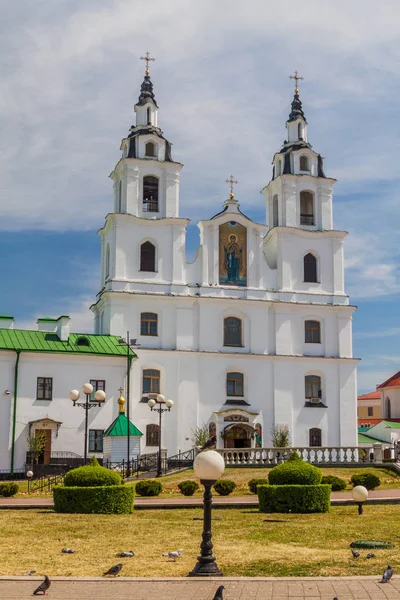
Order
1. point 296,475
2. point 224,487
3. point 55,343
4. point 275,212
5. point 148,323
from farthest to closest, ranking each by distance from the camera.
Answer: point 275,212 → point 148,323 → point 55,343 → point 224,487 → point 296,475

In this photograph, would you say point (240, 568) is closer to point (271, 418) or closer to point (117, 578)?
point (117, 578)

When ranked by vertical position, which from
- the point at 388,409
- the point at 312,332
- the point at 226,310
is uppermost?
the point at 226,310

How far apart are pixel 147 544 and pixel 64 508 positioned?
682cm

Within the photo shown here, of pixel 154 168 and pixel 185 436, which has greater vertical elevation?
pixel 154 168

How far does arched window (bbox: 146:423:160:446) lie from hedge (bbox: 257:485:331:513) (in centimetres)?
2487

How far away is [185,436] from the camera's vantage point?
46625 millimetres

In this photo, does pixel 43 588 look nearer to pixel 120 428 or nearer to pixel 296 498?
pixel 296 498

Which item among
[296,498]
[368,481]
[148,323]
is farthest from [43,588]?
[148,323]

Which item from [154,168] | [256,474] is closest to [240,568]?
[256,474]

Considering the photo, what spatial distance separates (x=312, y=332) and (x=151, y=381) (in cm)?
1110

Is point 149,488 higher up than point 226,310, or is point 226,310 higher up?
point 226,310

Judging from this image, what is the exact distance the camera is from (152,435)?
151ft

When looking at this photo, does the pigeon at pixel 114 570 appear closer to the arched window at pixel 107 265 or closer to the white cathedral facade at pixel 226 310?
the white cathedral facade at pixel 226 310

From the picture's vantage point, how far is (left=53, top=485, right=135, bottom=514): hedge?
70.2ft
